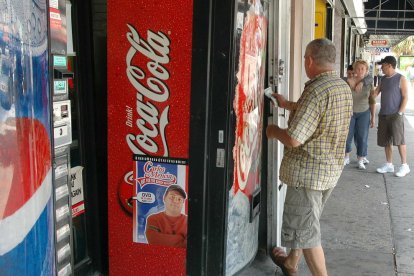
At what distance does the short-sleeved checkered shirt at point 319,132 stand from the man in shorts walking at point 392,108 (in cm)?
423

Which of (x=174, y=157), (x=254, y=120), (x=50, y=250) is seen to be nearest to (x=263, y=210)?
(x=254, y=120)

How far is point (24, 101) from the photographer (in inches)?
55.3

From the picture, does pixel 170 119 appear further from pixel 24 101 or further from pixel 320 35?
pixel 320 35

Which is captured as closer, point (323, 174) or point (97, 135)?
point (323, 174)

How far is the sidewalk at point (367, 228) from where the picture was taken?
13.3 feet

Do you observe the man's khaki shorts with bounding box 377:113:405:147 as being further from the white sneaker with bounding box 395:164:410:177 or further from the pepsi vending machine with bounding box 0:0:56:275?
the pepsi vending machine with bounding box 0:0:56:275

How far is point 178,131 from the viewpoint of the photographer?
3.10 meters

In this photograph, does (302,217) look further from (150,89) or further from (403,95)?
(403,95)

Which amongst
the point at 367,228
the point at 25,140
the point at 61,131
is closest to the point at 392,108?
→ the point at 367,228

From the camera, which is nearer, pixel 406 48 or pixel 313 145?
pixel 313 145

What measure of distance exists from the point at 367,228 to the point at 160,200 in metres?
2.72

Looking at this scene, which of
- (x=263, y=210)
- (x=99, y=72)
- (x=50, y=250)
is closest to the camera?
(x=50, y=250)

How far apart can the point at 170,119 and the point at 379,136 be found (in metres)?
5.01

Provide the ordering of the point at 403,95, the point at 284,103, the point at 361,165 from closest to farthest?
the point at 284,103, the point at 403,95, the point at 361,165
